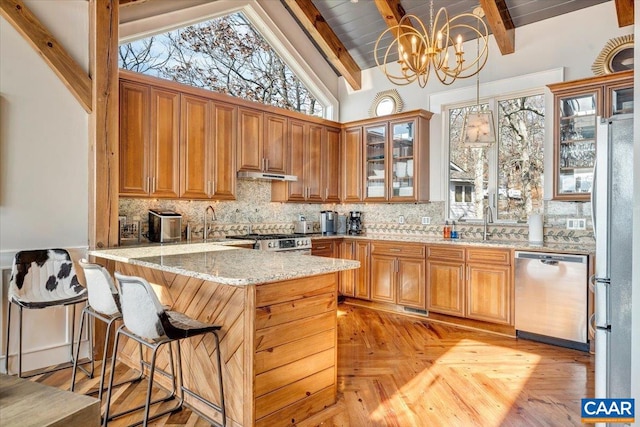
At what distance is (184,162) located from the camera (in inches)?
160

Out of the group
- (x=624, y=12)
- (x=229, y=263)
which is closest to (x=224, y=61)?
(x=229, y=263)

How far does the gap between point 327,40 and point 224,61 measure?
1497mm

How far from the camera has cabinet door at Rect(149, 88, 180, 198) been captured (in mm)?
3818

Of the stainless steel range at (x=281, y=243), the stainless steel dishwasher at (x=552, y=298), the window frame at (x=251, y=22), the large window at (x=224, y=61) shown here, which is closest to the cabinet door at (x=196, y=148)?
the large window at (x=224, y=61)

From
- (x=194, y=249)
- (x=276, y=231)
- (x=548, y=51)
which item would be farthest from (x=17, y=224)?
(x=548, y=51)

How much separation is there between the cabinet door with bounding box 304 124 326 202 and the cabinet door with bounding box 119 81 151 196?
7.20 feet

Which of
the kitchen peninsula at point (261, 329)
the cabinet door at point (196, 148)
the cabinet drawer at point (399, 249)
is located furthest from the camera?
the cabinet drawer at point (399, 249)

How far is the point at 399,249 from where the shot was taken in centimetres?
471

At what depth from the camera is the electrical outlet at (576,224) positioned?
4027 millimetres

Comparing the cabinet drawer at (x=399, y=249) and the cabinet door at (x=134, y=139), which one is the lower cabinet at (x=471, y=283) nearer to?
the cabinet drawer at (x=399, y=249)

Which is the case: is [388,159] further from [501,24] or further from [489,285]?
[489,285]

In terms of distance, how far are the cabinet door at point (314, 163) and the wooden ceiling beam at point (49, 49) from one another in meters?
2.77

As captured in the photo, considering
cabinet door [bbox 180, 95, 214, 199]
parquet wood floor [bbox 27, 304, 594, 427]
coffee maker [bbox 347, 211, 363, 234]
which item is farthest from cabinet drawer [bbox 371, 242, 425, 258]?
cabinet door [bbox 180, 95, 214, 199]

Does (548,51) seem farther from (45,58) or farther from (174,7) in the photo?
(45,58)
